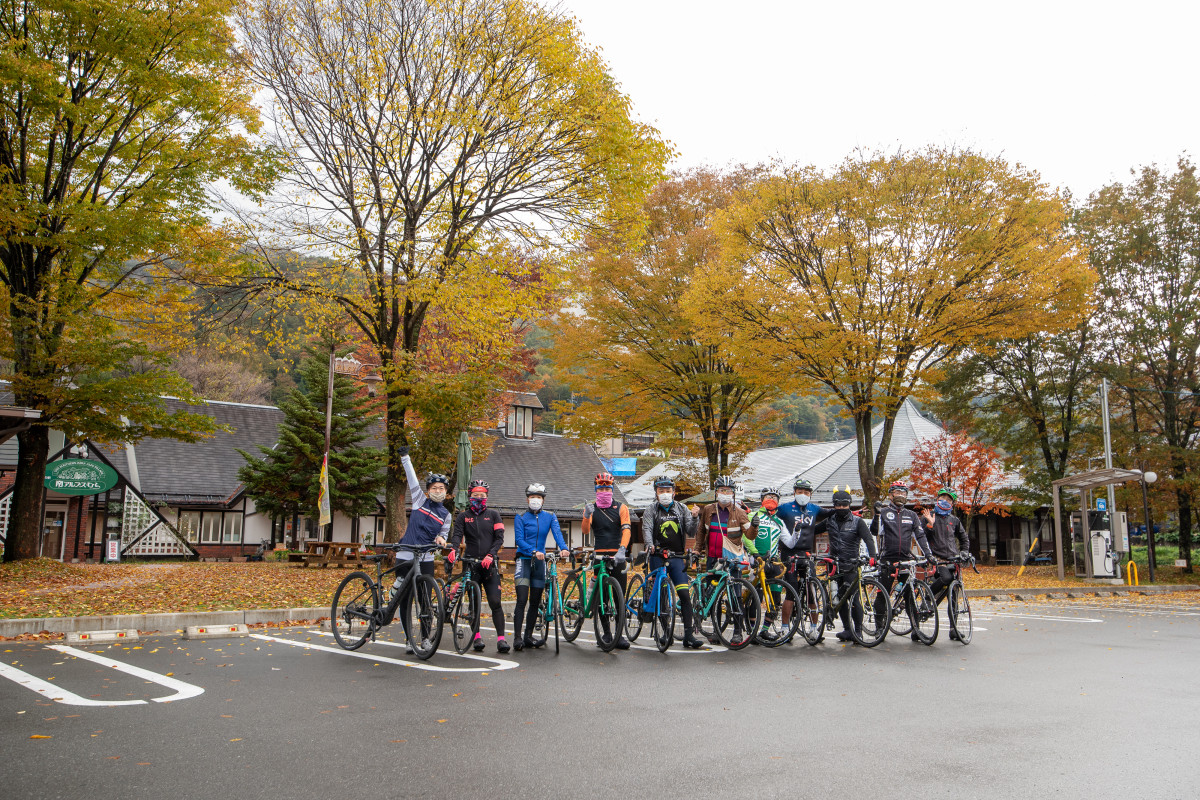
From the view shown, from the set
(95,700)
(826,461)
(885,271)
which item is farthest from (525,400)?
(95,700)

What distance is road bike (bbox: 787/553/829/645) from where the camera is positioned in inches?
390

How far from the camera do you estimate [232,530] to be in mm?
35375

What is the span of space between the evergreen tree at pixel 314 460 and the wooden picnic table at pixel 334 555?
8180mm

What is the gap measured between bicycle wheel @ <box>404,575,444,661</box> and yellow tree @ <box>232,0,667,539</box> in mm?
8622

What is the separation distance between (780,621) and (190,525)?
31083 millimetres

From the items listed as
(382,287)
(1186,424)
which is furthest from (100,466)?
(1186,424)

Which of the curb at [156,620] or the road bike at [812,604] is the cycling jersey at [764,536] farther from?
the curb at [156,620]

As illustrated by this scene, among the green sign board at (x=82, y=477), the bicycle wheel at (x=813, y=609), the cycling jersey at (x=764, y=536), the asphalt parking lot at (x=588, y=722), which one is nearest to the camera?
the asphalt parking lot at (x=588, y=722)

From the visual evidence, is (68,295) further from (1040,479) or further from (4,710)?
(1040,479)

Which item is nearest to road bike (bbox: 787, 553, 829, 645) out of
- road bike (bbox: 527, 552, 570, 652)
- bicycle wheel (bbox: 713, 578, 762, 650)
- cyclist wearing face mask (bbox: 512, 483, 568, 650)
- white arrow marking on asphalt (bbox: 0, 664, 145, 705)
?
bicycle wheel (bbox: 713, 578, 762, 650)

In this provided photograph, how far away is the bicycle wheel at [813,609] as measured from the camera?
32.5 ft

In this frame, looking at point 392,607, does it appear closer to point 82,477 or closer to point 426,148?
point 426,148

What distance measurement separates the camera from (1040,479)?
30.9 meters

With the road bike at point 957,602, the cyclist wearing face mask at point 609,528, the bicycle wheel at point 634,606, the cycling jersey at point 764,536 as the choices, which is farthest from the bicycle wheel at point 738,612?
the road bike at point 957,602
